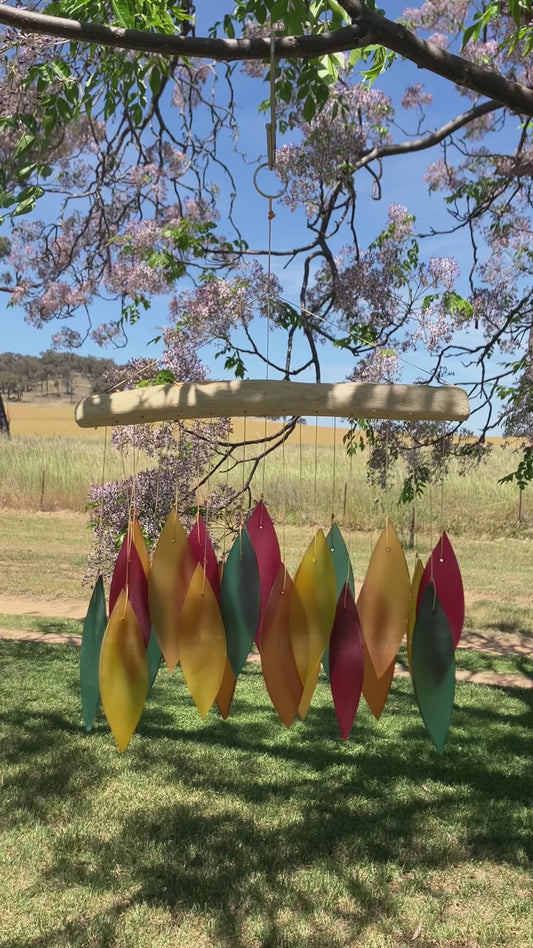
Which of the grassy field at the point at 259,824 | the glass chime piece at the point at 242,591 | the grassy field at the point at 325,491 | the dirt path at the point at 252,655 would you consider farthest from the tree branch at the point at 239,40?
the grassy field at the point at 325,491

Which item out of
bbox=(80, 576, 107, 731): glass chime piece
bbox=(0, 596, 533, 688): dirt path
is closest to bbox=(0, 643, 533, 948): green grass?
bbox=(0, 596, 533, 688): dirt path

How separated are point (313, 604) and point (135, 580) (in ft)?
1.24

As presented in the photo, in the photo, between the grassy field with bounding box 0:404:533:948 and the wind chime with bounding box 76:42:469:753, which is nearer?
the wind chime with bounding box 76:42:469:753

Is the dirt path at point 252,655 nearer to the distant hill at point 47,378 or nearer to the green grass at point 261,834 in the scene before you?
the green grass at point 261,834

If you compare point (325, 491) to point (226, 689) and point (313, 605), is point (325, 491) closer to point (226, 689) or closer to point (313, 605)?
point (226, 689)

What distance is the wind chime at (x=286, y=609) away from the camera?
5.16ft

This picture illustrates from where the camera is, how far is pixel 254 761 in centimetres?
483

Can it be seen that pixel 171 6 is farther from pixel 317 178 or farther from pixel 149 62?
pixel 317 178

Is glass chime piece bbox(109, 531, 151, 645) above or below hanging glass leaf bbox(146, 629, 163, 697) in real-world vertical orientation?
above

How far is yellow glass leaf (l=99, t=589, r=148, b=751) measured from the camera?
1.58 meters

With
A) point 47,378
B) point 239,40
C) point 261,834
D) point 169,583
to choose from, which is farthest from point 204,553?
point 47,378

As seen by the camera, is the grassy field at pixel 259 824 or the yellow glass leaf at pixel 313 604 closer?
the yellow glass leaf at pixel 313 604

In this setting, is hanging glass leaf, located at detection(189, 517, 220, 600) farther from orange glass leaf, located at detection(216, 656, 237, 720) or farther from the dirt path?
the dirt path

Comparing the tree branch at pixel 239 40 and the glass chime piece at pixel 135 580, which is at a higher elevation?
the tree branch at pixel 239 40
